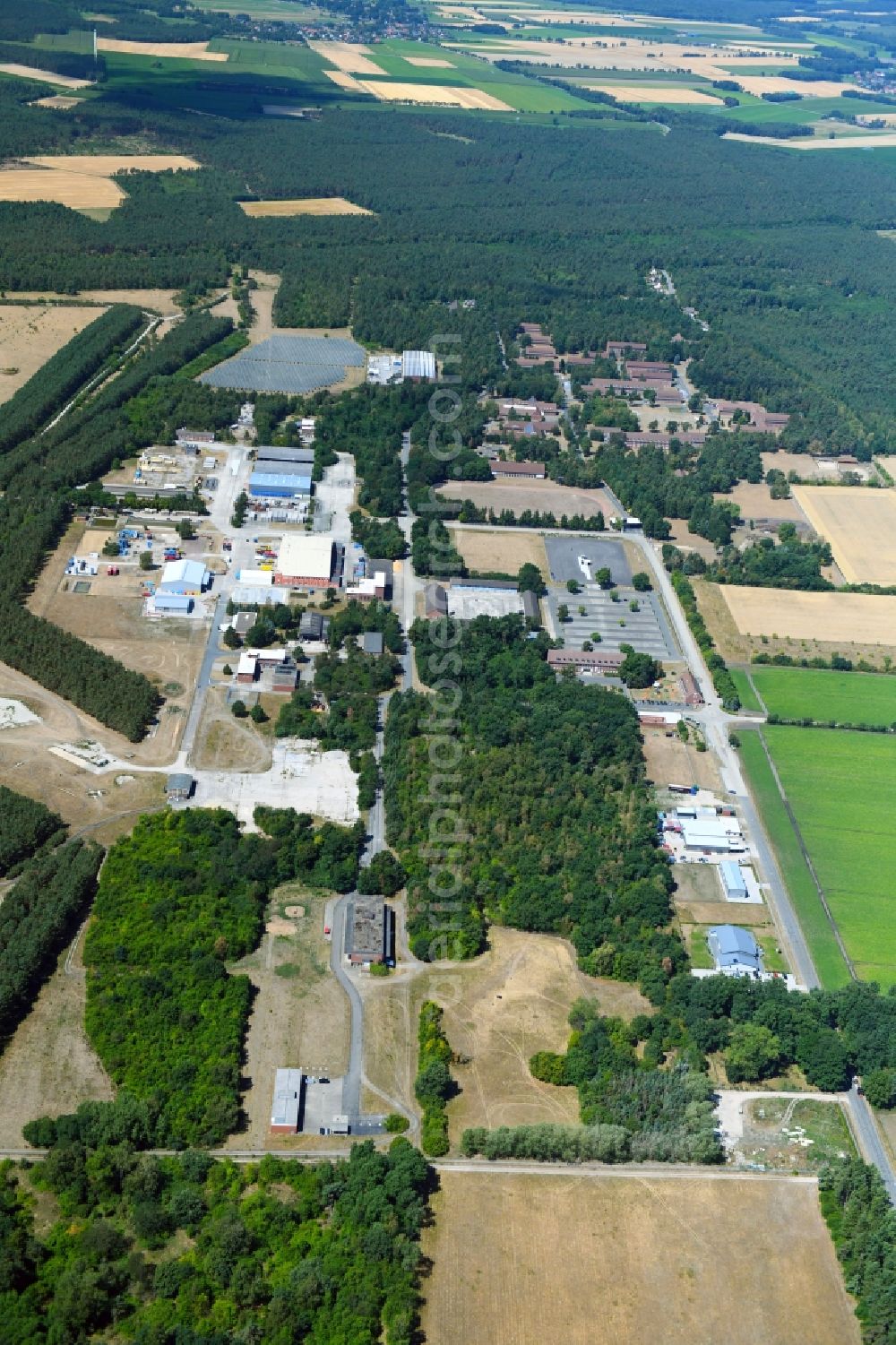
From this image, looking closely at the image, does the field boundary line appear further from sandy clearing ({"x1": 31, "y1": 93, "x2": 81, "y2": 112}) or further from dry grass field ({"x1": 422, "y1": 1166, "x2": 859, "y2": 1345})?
sandy clearing ({"x1": 31, "y1": 93, "x2": 81, "y2": 112})

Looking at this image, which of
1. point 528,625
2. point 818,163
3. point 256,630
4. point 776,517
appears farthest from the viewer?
point 818,163

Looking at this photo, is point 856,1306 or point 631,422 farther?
point 631,422

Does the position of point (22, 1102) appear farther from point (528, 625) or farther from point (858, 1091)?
point (528, 625)

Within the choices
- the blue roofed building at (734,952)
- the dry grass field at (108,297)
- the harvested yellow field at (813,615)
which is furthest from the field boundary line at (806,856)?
the dry grass field at (108,297)

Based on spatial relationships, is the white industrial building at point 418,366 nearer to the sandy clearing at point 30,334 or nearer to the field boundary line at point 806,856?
the sandy clearing at point 30,334

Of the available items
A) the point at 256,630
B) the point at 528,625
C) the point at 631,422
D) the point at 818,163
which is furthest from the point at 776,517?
the point at 818,163

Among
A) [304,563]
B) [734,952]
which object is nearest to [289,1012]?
[734,952]
